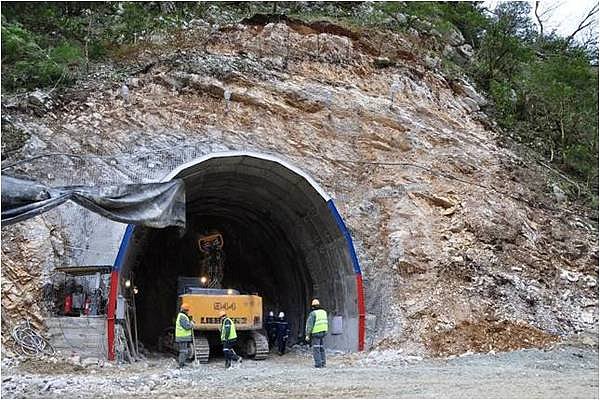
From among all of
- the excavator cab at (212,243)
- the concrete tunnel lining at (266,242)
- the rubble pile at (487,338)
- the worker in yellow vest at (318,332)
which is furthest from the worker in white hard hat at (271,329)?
the rubble pile at (487,338)

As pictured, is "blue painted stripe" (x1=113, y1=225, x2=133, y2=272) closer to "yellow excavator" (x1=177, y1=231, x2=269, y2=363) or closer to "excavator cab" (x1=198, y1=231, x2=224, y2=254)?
"yellow excavator" (x1=177, y1=231, x2=269, y2=363)

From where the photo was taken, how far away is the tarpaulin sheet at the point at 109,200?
7219mm

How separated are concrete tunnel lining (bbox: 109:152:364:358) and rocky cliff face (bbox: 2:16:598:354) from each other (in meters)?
0.58

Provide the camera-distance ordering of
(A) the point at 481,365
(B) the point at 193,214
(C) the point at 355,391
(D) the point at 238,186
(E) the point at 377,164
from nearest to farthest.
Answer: (C) the point at 355,391 → (A) the point at 481,365 → (E) the point at 377,164 → (D) the point at 238,186 → (B) the point at 193,214

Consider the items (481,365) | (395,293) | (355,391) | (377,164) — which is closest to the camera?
(355,391)

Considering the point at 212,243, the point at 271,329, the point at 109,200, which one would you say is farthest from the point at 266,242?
the point at 109,200

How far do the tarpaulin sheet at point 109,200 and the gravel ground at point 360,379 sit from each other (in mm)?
2088

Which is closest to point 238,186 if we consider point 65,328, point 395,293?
point 395,293

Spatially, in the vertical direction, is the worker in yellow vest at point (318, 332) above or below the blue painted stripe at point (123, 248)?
below

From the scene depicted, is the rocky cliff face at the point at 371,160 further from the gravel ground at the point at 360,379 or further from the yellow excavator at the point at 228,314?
the yellow excavator at the point at 228,314

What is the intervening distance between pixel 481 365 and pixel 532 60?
11.7 metres

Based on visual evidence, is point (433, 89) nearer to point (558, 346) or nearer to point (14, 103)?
point (558, 346)

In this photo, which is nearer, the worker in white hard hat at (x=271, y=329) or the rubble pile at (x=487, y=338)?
the rubble pile at (x=487, y=338)

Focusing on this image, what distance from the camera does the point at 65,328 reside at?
10500mm
